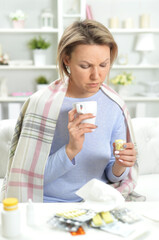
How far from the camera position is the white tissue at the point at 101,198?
3.03ft

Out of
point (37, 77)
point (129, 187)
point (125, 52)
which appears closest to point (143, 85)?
point (125, 52)

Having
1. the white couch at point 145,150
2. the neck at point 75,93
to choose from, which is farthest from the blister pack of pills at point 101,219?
the white couch at point 145,150

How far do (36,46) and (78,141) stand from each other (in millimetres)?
3166

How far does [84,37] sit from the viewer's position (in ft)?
3.90

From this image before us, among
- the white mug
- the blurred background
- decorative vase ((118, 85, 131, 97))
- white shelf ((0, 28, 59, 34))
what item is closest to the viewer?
the white mug

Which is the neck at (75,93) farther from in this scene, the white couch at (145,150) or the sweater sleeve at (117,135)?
the white couch at (145,150)

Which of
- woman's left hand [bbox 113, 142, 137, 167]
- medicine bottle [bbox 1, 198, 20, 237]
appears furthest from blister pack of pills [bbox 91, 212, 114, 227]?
woman's left hand [bbox 113, 142, 137, 167]

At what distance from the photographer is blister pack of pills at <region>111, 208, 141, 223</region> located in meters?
0.88

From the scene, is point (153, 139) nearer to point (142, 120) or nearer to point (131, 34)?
point (142, 120)

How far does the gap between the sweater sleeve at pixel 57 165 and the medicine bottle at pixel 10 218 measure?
42 centimetres

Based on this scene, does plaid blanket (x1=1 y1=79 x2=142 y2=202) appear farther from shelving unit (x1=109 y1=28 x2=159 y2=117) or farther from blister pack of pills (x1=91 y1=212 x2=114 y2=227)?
shelving unit (x1=109 y1=28 x2=159 y2=117)

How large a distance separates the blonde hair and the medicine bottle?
647 mm

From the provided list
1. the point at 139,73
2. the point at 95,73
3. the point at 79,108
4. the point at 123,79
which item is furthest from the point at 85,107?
the point at 139,73

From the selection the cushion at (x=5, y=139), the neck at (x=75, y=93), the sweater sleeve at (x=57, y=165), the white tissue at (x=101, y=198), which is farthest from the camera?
the cushion at (x=5, y=139)
